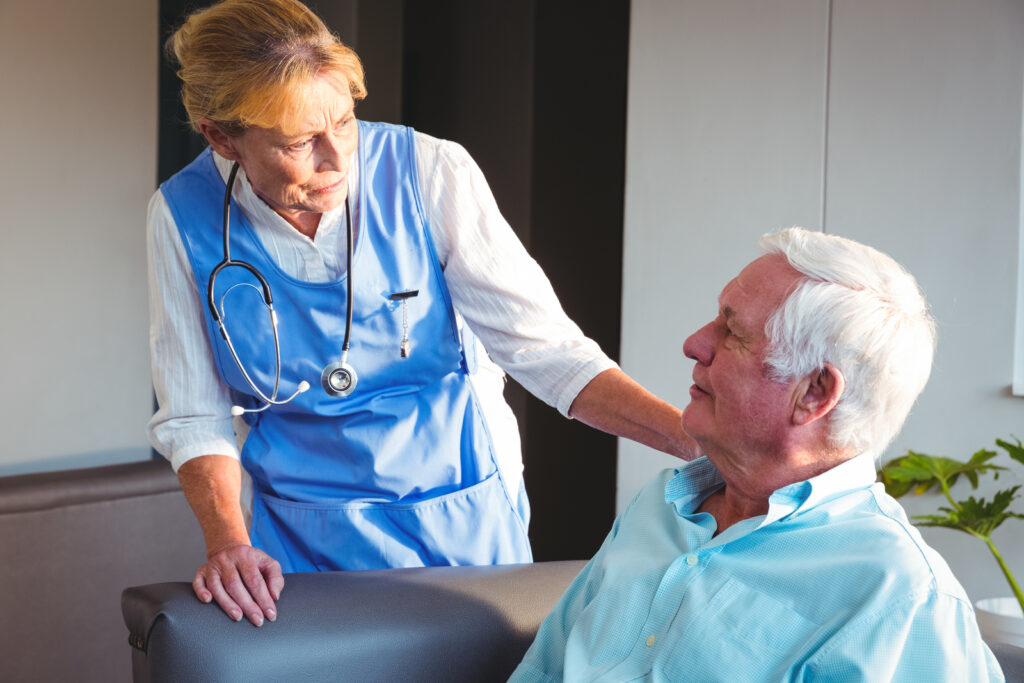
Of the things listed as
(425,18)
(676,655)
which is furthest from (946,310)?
(425,18)

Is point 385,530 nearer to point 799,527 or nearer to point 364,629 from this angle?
point 364,629

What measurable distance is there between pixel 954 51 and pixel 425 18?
2195mm

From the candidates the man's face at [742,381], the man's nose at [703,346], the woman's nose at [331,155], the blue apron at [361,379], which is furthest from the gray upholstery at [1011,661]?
the woman's nose at [331,155]

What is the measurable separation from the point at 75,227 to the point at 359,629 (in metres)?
1.93

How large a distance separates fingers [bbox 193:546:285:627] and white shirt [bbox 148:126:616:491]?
23 cm

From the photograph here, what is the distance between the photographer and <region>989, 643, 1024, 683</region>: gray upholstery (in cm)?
124

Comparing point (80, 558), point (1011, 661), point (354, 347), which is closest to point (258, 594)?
point (354, 347)

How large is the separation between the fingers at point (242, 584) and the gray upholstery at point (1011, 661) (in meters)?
0.93

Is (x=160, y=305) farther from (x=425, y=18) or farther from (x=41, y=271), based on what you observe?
(x=425, y=18)

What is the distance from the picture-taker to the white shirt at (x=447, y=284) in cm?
154

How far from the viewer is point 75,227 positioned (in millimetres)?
2859

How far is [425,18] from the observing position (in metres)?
4.14

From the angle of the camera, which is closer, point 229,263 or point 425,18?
point 229,263

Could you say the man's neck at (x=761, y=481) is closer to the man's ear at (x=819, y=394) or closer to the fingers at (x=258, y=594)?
the man's ear at (x=819, y=394)
